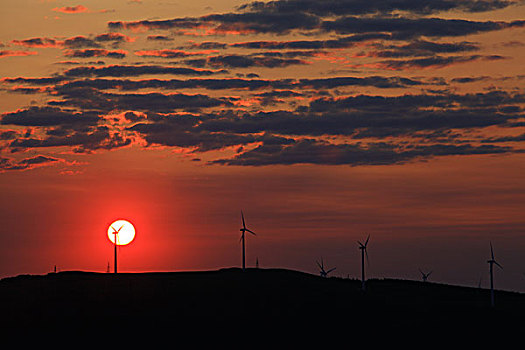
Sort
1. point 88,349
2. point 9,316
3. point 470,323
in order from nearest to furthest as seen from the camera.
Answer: point 88,349, point 9,316, point 470,323

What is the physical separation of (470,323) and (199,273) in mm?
54756

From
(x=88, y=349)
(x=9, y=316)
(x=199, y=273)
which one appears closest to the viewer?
(x=88, y=349)

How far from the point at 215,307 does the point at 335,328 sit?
20.1 metres

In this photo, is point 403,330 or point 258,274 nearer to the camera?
point 403,330

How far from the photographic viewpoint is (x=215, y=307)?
164m

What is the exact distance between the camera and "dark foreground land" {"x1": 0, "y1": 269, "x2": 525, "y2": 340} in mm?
153000

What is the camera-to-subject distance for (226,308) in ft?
540

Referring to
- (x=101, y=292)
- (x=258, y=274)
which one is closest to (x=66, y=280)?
(x=101, y=292)

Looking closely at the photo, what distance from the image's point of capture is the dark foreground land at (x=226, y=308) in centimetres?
15300

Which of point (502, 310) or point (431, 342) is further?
point (502, 310)

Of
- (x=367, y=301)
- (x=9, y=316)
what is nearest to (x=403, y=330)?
(x=367, y=301)

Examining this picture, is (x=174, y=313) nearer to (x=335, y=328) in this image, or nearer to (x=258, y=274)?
(x=335, y=328)

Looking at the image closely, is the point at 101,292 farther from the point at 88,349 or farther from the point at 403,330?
the point at 403,330

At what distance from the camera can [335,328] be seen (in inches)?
6245
